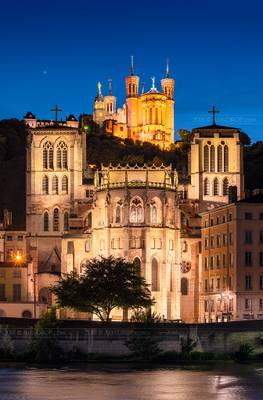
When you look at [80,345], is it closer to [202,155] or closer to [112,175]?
[112,175]

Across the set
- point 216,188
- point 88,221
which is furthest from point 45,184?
point 216,188

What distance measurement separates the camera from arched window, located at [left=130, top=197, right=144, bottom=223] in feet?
517

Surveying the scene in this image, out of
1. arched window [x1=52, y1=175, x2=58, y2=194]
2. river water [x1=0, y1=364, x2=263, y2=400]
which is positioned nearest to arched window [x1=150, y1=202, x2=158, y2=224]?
arched window [x1=52, y1=175, x2=58, y2=194]

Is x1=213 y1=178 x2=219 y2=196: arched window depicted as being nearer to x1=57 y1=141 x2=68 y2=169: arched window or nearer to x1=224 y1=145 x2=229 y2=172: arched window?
x1=224 y1=145 x2=229 y2=172: arched window

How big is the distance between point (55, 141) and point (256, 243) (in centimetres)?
Answer: 3758

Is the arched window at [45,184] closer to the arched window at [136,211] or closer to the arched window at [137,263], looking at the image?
the arched window at [136,211]

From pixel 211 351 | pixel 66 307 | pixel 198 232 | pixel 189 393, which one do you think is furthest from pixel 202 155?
pixel 189 393

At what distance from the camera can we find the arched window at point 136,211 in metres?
158

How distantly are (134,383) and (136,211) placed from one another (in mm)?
62881

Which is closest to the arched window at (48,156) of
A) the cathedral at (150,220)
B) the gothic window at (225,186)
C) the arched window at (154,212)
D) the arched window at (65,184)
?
the cathedral at (150,220)

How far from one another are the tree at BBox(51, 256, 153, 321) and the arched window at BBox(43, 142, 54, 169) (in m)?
32.8

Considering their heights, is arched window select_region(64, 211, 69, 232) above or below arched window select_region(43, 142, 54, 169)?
below

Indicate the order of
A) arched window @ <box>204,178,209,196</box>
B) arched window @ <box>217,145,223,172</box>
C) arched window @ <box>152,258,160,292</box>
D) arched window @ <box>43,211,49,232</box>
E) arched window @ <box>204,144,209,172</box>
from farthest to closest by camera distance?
arched window @ <box>217,145,223,172</box> → arched window @ <box>204,144,209,172</box> → arched window @ <box>204,178,209,196</box> → arched window @ <box>43,211,49,232</box> → arched window @ <box>152,258,160,292</box>

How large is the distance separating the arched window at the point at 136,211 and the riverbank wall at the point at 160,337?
45.3 metres
